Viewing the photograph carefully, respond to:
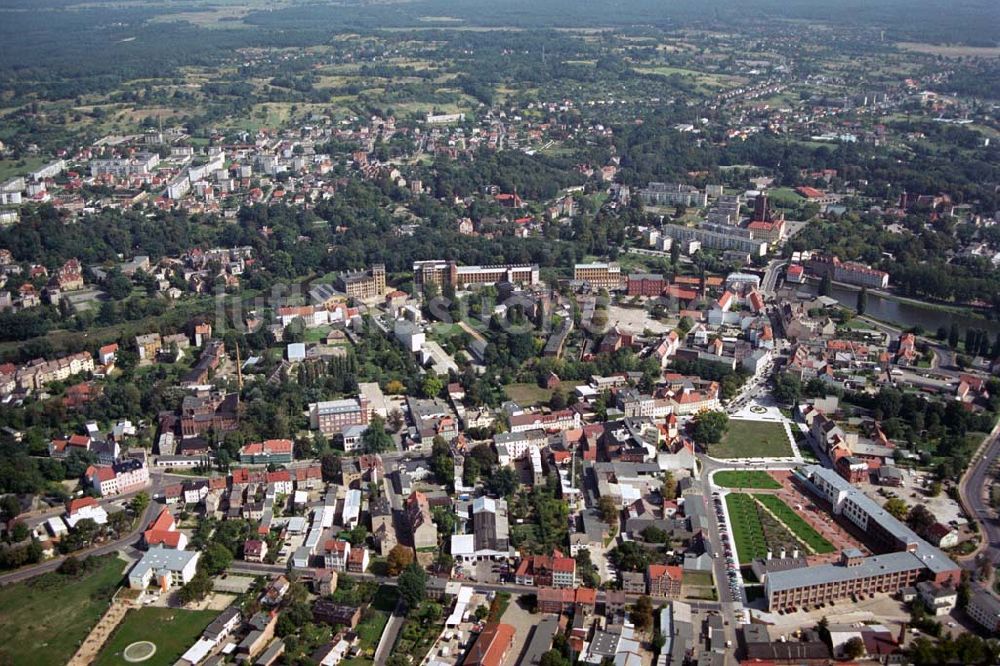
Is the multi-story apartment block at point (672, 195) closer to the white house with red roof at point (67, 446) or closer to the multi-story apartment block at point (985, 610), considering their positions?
the white house with red roof at point (67, 446)

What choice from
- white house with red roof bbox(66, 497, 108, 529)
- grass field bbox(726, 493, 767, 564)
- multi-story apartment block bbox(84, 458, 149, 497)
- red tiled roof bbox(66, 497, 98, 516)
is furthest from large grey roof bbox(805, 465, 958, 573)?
red tiled roof bbox(66, 497, 98, 516)

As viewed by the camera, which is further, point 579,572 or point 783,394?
point 783,394

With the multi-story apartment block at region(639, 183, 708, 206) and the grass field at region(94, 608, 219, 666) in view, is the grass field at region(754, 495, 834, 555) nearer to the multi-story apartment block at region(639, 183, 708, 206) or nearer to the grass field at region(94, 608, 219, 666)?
the grass field at region(94, 608, 219, 666)

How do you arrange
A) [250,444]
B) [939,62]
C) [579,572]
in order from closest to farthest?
1. [579,572]
2. [250,444]
3. [939,62]

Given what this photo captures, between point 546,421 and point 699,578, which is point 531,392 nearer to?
point 546,421

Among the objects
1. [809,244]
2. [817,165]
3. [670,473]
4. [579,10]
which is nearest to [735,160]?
[817,165]

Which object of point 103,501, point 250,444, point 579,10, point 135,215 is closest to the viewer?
point 103,501

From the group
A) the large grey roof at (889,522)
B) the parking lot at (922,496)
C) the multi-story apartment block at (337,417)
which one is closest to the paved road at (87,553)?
the multi-story apartment block at (337,417)

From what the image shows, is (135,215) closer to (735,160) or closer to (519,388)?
(519,388)
